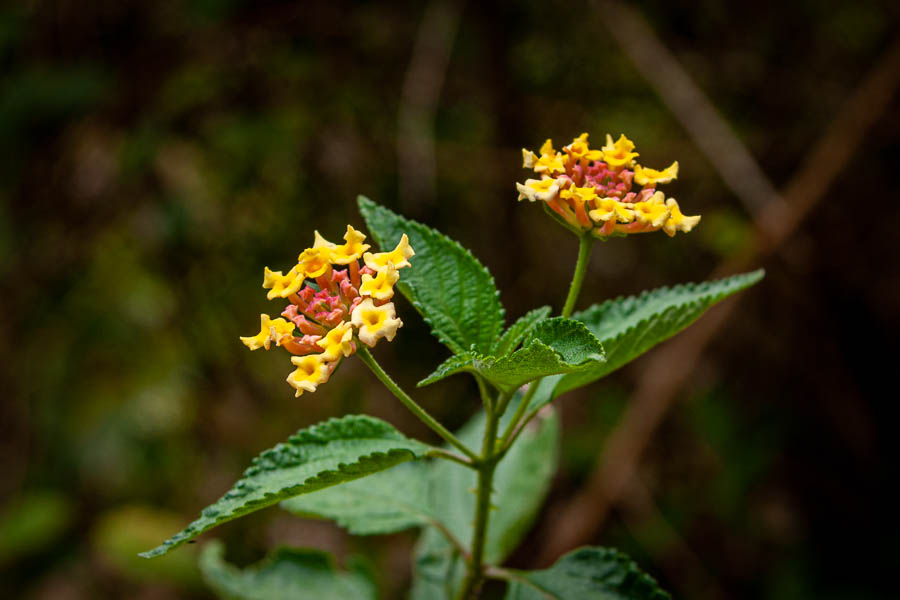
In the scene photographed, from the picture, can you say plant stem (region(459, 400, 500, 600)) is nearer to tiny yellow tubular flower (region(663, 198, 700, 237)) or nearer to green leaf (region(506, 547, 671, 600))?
green leaf (region(506, 547, 671, 600))

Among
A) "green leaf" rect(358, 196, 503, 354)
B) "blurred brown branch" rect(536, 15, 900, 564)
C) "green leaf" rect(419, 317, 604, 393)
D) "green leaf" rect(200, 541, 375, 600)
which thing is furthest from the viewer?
"blurred brown branch" rect(536, 15, 900, 564)

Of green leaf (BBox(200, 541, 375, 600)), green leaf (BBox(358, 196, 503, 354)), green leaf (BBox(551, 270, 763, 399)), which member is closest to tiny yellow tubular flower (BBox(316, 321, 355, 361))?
green leaf (BBox(358, 196, 503, 354))

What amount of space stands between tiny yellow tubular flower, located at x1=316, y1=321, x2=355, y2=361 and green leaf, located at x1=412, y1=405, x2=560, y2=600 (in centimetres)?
34

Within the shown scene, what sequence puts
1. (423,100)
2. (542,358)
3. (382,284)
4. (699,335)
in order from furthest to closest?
(423,100)
(699,335)
(382,284)
(542,358)

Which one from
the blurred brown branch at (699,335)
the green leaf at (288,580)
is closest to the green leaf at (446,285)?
the green leaf at (288,580)

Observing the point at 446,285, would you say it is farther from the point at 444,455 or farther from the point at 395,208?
the point at 395,208

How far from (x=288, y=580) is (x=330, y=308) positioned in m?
0.50

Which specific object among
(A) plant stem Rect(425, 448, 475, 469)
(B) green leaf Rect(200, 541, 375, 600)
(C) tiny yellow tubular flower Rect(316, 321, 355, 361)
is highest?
(C) tiny yellow tubular flower Rect(316, 321, 355, 361)

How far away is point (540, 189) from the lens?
73 cm

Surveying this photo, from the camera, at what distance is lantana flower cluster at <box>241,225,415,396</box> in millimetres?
659

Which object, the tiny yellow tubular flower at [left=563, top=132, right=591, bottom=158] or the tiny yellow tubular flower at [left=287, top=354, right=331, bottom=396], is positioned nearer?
the tiny yellow tubular flower at [left=287, top=354, right=331, bottom=396]

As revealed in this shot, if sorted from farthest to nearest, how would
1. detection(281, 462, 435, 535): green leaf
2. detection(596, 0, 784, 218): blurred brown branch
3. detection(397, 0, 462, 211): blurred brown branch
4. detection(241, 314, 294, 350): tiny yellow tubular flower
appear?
detection(397, 0, 462, 211): blurred brown branch < detection(596, 0, 784, 218): blurred brown branch < detection(281, 462, 435, 535): green leaf < detection(241, 314, 294, 350): tiny yellow tubular flower

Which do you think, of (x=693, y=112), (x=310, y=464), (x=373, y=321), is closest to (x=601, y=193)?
(x=373, y=321)

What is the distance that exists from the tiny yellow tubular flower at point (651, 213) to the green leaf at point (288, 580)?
2.17 ft
